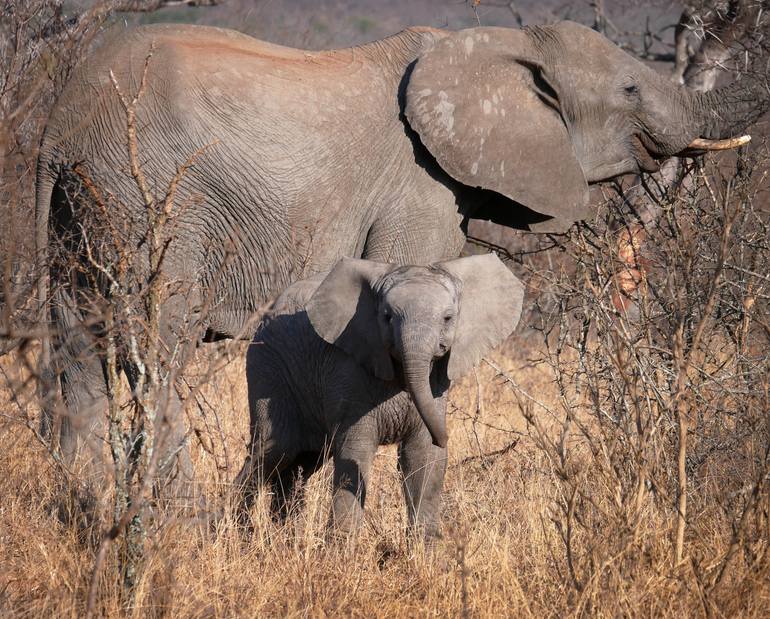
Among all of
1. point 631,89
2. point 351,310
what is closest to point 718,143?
point 631,89

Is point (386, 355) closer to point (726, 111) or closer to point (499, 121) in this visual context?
point (499, 121)

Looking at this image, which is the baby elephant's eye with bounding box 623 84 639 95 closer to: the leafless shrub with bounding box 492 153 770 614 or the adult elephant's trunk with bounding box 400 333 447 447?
the leafless shrub with bounding box 492 153 770 614

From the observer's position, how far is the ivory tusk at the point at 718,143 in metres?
5.27

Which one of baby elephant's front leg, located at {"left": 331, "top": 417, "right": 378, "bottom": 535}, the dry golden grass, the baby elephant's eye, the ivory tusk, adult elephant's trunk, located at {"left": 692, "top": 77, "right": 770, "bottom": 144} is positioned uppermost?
the baby elephant's eye

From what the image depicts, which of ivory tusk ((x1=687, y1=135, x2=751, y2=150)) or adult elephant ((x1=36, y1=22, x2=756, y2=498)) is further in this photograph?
ivory tusk ((x1=687, y1=135, x2=751, y2=150))

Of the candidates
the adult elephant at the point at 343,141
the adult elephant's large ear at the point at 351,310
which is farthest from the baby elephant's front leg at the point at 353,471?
the adult elephant at the point at 343,141

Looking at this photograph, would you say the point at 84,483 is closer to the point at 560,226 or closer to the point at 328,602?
the point at 328,602

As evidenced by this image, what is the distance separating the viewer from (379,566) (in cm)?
406

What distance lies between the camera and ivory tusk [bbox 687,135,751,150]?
17.3 feet

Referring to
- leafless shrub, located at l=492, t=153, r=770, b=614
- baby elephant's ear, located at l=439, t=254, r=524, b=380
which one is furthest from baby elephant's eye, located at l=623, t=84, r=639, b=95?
baby elephant's ear, located at l=439, t=254, r=524, b=380

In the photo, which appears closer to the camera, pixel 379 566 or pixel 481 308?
pixel 379 566

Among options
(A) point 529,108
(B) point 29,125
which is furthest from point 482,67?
(B) point 29,125

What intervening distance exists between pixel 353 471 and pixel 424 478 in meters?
0.26

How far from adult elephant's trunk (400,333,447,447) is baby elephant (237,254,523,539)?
0.18ft
